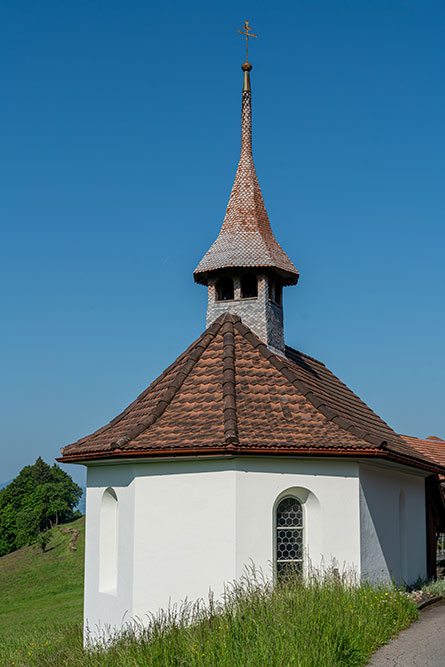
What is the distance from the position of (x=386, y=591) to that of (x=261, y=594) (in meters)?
2.32

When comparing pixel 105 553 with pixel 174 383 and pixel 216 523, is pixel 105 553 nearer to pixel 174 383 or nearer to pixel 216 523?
pixel 216 523

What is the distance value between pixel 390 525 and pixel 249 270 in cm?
609

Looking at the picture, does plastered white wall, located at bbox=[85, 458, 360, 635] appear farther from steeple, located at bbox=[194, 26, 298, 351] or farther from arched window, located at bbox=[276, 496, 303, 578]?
steeple, located at bbox=[194, 26, 298, 351]

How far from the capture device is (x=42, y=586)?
36.3m

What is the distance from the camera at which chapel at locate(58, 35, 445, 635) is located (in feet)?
36.6

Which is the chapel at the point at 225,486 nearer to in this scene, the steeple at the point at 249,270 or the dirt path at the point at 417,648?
the steeple at the point at 249,270

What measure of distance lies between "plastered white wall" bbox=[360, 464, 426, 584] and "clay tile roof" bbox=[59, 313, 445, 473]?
27.1 inches

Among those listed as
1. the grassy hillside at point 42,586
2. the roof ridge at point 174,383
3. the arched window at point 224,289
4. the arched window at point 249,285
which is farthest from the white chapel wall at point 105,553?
the grassy hillside at point 42,586

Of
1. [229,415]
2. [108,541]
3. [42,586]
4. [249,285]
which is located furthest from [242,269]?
→ [42,586]

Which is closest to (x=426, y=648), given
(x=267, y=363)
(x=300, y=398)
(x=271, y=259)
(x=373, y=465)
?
(x=373, y=465)

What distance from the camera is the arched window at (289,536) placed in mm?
11641

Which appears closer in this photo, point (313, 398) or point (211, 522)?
point (211, 522)

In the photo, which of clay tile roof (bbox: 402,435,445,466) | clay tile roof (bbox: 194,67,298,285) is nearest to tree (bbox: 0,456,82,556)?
clay tile roof (bbox: 402,435,445,466)

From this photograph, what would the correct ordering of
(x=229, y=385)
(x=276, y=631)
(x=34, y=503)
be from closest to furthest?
(x=276, y=631) → (x=229, y=385) → (x=34, y=503)
